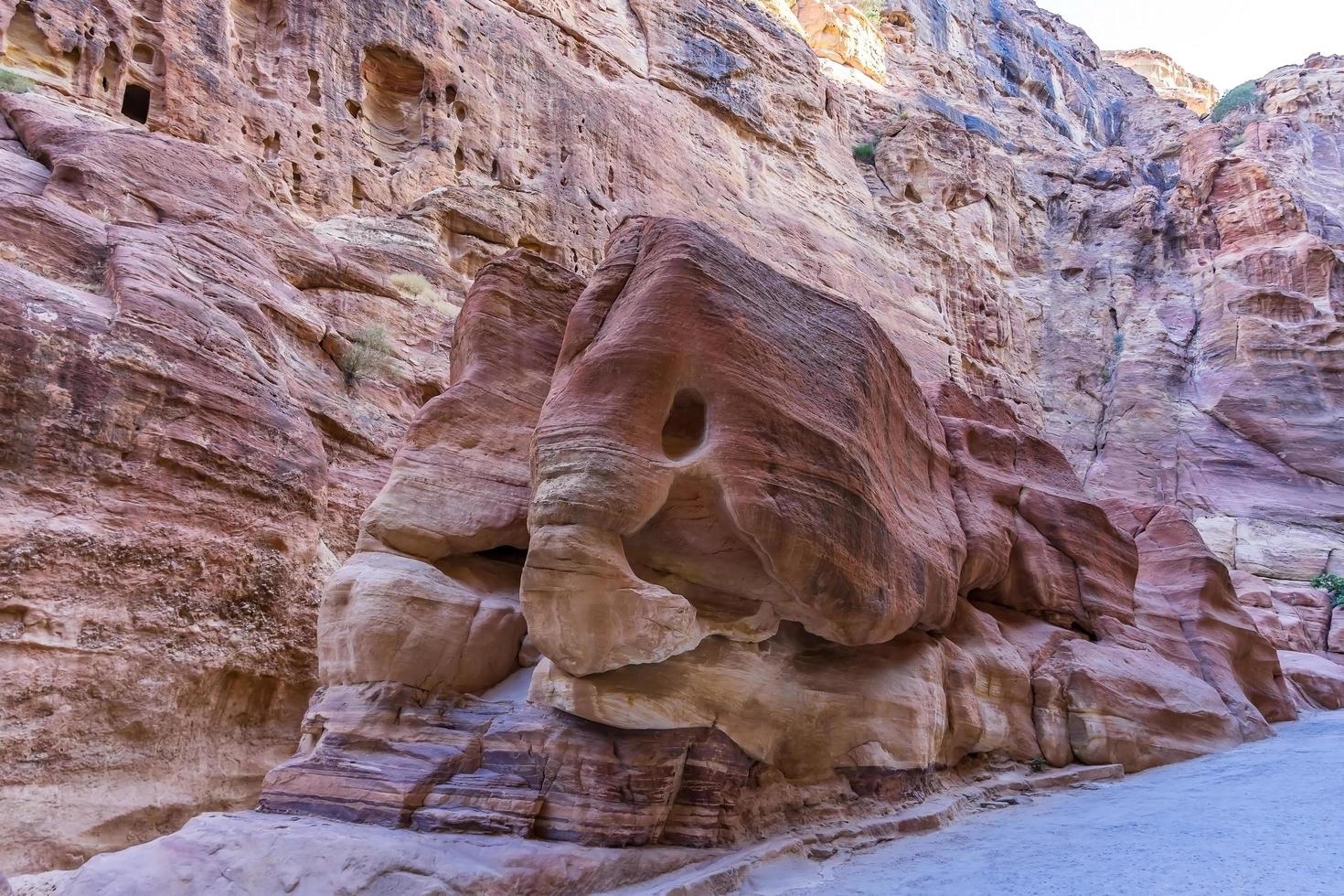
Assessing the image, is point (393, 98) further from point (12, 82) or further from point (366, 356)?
point (366, 356)

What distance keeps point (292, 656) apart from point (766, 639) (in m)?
4.38

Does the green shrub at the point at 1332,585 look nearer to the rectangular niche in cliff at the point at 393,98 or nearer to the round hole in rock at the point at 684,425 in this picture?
the round hole in rock at the point at 684,425

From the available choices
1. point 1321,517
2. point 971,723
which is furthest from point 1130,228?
point 971,723

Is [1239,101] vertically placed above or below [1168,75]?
below

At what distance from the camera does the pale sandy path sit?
4.18 metres

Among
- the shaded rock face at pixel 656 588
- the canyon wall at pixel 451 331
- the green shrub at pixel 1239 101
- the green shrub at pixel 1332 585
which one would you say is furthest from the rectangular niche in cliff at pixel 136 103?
the green shrub at pixel 1239 101

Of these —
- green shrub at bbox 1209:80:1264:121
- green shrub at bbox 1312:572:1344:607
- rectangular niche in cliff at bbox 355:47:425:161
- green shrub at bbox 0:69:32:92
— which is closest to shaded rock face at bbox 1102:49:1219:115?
green shrub at bbox 1209:80:1264:121

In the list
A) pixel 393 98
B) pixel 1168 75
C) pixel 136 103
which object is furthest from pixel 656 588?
pixel 1168 75

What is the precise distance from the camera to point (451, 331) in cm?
1219

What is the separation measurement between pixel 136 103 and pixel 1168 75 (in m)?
72.1

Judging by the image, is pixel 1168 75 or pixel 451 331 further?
pixel 1168 75

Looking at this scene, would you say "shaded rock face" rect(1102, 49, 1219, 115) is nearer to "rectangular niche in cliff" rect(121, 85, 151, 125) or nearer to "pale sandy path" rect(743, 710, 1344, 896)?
"rectangular niche in cliff" rect(121, 85, 151, 125)

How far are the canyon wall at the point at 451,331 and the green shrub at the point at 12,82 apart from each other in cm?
28

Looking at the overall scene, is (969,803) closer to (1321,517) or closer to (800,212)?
(800,212)
